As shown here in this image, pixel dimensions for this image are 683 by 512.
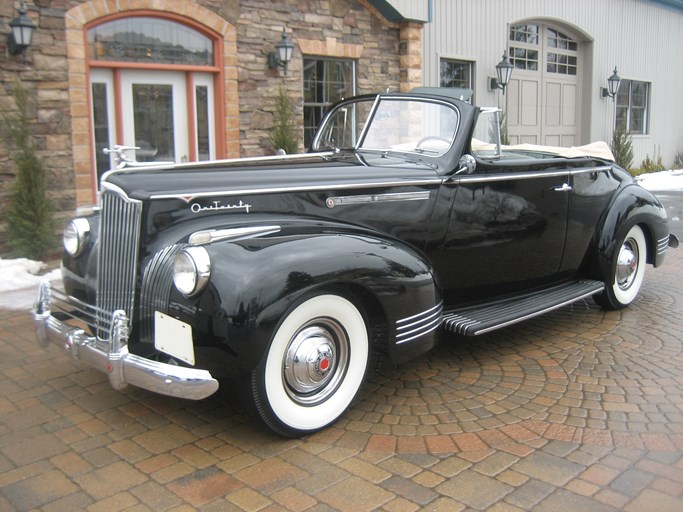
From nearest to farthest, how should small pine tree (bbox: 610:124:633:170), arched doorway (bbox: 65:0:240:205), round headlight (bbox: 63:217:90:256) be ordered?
round headlight (bbox: 63:217:90:256) < arched doorway (bbox: 65:0:240:205) < small pine tree (bbox: 610:124:633:170)

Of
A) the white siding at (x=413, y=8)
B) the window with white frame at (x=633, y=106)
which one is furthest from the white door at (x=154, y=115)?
the window with white frame at (x=633, y=106)

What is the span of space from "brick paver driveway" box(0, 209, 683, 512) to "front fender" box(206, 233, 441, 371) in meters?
0.46

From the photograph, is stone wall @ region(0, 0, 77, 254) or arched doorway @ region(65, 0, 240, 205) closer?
stone wall @ region(0, 0, 77, 254)

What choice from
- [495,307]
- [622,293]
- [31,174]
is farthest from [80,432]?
[31,174]

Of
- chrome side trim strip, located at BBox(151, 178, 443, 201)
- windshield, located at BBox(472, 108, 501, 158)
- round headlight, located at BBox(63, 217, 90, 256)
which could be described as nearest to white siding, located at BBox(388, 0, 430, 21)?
windshield, located at BBox(472, 108, 501, 158)

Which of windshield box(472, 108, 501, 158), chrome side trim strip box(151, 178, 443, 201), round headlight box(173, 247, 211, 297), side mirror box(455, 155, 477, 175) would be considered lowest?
round headlight box(173, 247, 211, 297)

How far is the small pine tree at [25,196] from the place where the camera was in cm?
712

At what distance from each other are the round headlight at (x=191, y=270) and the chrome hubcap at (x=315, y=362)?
20.7 inches

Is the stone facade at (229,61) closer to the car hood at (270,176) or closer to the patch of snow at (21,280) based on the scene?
the patch of snow at (21,280)

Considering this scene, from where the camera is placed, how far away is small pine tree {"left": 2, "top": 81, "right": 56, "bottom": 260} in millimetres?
7117

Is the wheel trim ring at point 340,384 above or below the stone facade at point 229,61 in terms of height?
below

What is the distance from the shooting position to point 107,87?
8.08m

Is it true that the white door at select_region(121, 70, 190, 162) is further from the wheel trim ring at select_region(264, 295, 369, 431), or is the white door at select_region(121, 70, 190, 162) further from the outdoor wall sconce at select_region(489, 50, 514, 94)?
the outdoor wall sconce at select_region(489, 50, 514, 94)

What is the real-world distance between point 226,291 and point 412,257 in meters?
1.17
